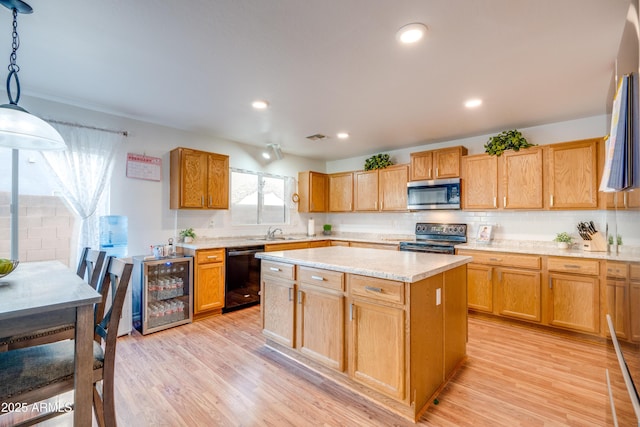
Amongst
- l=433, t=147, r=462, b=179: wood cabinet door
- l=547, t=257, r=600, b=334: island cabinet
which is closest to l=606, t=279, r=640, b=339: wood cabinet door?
l=547, t=257, r=600, b=334: island cabinet

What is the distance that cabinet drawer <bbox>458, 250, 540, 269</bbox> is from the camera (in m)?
3.34

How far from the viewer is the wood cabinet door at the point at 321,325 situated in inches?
86.7

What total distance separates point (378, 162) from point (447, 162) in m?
1.27

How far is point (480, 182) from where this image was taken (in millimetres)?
4023

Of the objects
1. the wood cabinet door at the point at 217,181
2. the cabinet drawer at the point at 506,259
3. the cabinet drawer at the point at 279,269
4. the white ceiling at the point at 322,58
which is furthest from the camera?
the wood cabinet door at the point at 217,181

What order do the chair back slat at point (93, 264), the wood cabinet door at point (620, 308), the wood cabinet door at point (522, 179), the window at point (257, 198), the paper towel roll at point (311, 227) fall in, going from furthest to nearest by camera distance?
the paper towel roll at point (311, 227) < the window at point (257, 198) < the wood cabinet door at point (522, 179) < the chair back slat at point (93, 264) < the wood cabinet door at point (620, 308)

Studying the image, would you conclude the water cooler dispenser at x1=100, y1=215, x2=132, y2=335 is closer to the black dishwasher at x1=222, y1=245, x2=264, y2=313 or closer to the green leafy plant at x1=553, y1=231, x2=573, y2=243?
the black dishwasher at x1=222, y1=245, x2=264, y2=313

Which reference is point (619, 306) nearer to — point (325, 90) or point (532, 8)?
point (532, 8)

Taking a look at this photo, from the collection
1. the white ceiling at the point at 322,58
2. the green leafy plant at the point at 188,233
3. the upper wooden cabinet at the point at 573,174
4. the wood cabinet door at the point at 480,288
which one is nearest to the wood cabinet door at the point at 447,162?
the white ceiling at the point at 322,58

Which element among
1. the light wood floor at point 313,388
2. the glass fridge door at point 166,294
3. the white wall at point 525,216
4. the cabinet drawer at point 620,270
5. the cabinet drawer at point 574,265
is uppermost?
the white wall at point 525,216

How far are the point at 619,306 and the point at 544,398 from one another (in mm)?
1465

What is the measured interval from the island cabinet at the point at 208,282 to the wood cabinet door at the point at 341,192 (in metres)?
2.61

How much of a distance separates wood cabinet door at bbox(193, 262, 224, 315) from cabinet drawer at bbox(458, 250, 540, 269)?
10.8ft

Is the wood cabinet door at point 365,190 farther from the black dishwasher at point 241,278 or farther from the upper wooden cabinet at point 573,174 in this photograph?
the upper wooden cabinet at point 573,174
